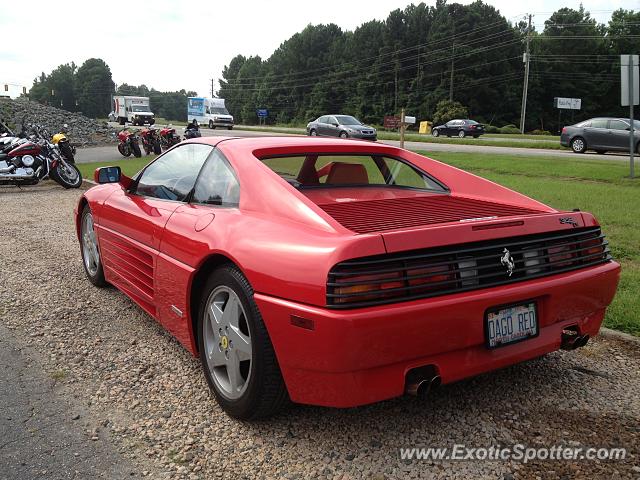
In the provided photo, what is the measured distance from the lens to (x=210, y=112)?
154ft

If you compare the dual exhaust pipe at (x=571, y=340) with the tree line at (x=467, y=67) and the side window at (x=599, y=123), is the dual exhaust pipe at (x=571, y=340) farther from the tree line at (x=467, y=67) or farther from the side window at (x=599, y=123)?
the tree line at (x=467, y=67)

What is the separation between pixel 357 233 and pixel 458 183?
164 centimetres

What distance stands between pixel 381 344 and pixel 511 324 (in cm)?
73

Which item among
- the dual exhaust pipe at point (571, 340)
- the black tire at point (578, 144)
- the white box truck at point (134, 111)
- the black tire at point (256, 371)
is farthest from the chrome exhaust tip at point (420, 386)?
the white box truck at point (134, 111)

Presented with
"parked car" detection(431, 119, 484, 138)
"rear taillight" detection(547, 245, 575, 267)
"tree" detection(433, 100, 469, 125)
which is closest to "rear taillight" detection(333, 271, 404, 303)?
"rear taillight" detection(547, 245, 575, 267)

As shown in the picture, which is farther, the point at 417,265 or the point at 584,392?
the point at 584,392

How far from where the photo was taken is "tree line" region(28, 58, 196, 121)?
124688mm

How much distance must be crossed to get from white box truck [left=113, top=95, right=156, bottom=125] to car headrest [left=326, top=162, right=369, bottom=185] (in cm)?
5084

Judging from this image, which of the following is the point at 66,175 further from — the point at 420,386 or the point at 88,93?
the point at 88,93

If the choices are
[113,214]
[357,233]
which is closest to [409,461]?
[357,233]

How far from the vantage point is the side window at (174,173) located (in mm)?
3545

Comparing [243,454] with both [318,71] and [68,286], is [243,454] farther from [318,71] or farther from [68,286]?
[318,71]

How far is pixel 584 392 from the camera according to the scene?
121 inches

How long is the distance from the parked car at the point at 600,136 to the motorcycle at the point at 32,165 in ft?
56.9
